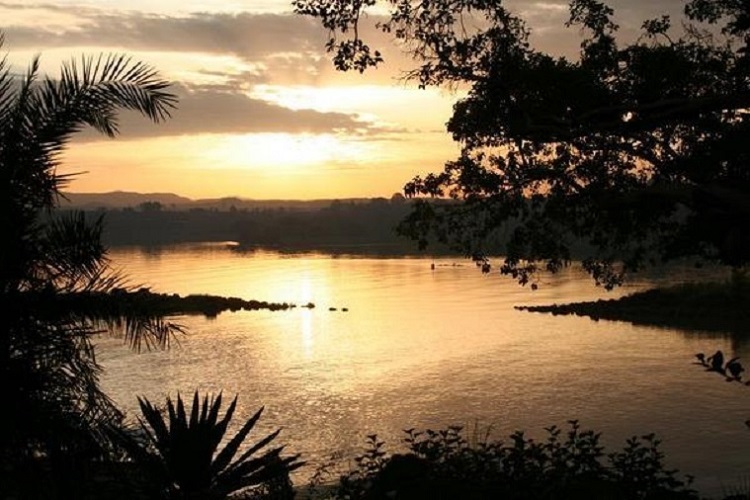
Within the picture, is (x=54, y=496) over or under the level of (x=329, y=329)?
over

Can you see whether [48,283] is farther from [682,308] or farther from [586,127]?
[682,308]

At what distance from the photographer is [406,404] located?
35594 millimetres

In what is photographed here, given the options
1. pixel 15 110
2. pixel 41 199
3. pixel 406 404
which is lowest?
pixel 406 404

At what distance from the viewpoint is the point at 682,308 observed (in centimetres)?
6619

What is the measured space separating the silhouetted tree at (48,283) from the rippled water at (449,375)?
13.6 m

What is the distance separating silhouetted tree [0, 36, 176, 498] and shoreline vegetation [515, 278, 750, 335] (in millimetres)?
55682

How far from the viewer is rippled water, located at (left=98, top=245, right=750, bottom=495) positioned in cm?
2950

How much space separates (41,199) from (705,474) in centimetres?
1999

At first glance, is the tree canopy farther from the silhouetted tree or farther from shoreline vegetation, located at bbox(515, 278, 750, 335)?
shoreline vegetation, located at bbox(515, 278, 750, 335)

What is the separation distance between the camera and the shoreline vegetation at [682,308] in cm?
6081

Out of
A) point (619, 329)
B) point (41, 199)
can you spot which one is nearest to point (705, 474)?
point (41, 199)

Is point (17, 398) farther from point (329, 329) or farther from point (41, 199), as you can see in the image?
point (329, 329)

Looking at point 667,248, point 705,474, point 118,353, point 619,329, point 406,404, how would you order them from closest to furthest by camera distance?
point 667,248 < point 705,474 < point 406,404 < point 118,353 < point 619,329

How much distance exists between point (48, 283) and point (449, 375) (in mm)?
35912
